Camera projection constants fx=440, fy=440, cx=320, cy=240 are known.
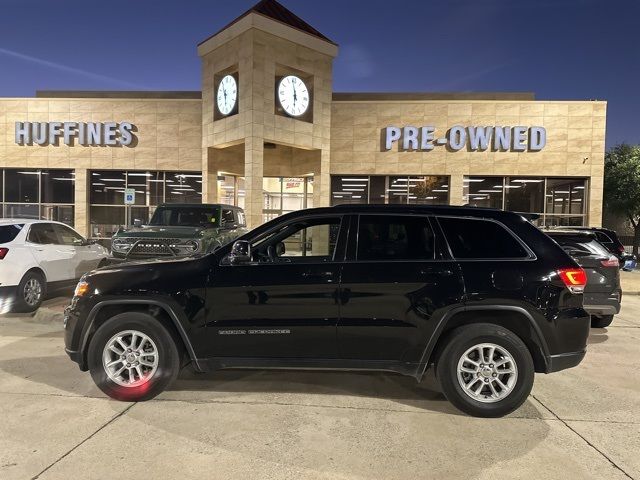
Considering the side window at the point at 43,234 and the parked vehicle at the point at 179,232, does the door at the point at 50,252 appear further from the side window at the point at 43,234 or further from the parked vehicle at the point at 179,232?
the parked vehicle at the point at 179,232

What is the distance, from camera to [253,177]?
17.8 m

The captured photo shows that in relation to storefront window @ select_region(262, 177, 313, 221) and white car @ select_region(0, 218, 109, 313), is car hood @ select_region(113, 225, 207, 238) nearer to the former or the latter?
white car @ select_region(0, 218, 109, 313)

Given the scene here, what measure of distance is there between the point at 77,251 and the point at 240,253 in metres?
6.70

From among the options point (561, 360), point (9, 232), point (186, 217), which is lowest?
point (561, 360)

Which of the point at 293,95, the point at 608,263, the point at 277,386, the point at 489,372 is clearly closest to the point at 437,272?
the point at 489,372

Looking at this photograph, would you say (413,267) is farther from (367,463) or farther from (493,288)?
(367,463)

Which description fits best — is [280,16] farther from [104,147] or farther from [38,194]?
[38,194]

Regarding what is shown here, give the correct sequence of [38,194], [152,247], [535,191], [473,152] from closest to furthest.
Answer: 1. [152,247]
2. [473,152]
3. [535,191]
4. [38,194]

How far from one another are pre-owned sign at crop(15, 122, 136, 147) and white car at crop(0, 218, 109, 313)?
13.1m

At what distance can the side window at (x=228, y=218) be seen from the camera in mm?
10209

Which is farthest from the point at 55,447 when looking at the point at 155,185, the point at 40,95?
the point at 40,95

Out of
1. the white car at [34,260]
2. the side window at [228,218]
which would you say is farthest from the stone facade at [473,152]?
the white car at [34,260]

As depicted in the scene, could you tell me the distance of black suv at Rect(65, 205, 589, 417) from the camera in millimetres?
3912

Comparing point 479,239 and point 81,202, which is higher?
point 81,202
